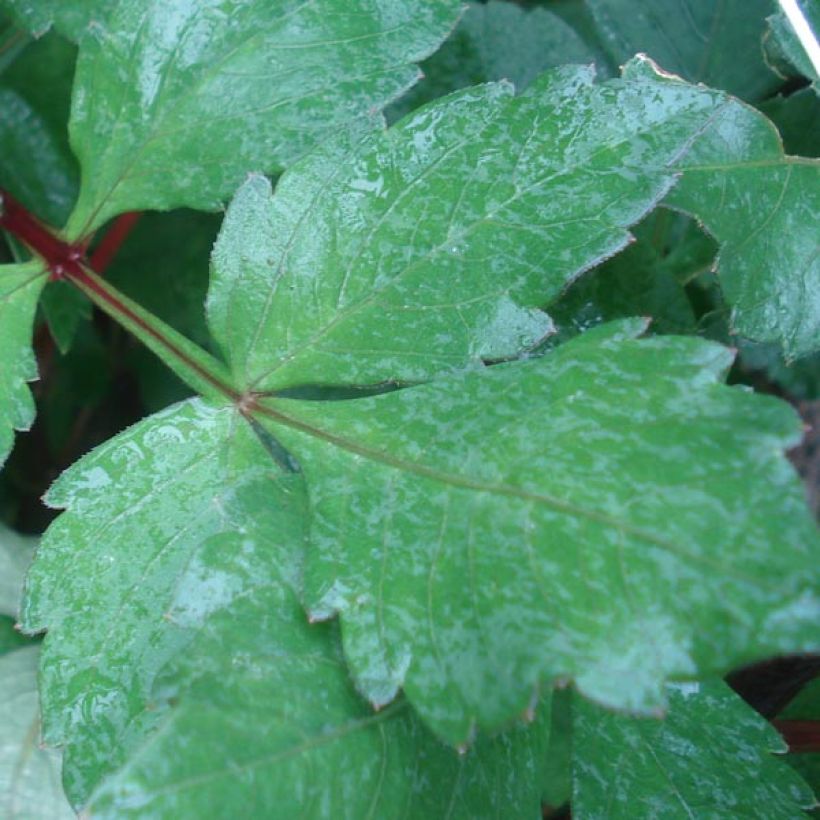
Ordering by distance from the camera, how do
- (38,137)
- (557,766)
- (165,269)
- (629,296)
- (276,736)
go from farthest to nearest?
1. (165,269)
2. (38,137)
3. (557,766)
4. (629,296)
5. (276,736)

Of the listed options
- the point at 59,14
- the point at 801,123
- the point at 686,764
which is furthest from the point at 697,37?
the point at 686,764

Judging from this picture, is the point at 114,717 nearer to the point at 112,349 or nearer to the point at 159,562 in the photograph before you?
the point at 159,562

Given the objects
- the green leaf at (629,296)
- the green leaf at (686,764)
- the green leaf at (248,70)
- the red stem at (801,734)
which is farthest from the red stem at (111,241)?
the red stem at (801,734)

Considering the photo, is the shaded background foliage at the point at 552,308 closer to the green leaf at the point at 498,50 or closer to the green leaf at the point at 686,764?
the green leaf at the point at 498,50

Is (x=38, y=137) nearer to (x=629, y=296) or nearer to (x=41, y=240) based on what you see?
(x=41, y=240)

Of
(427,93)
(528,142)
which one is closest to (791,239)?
(528,142)

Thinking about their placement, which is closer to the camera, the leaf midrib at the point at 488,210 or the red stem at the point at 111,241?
the leaf midrib at the point at 488,210

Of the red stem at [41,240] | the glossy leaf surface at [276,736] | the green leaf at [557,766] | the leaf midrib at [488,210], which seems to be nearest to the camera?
the glossy leaf surface at [276,736]
